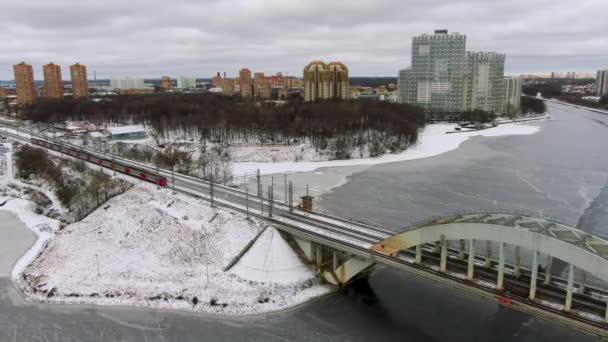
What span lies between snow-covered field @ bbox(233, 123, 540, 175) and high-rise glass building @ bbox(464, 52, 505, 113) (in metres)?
17.3

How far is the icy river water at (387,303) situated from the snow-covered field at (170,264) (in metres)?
0.97

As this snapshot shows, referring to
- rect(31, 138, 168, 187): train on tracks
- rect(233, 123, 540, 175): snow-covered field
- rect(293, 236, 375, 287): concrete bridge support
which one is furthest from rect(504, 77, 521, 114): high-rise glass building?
rect(293, 236, 375, 287): concrete bridge support

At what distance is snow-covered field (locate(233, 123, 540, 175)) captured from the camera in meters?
54.5

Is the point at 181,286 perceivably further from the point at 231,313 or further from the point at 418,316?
the point at 418,316

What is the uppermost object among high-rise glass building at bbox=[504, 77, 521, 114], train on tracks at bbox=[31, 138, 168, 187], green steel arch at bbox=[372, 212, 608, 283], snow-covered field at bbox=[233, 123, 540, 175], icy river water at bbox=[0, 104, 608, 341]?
high-rise glass building at bbox=[504, 77, 521, 114]

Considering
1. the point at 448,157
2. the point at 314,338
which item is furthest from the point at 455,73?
the point at 314,338

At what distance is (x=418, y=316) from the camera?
68.1 ft

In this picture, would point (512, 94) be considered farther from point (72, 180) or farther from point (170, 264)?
point (170, 264)

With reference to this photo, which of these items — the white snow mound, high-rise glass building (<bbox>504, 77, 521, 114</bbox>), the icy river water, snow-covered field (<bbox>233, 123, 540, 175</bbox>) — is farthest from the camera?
high-rise glass building (<bbox>504, 77, 521, 114</bbox>)

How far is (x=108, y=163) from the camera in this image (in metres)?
45.5

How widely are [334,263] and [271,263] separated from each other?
367 centimetres

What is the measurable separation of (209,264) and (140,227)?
6.92m

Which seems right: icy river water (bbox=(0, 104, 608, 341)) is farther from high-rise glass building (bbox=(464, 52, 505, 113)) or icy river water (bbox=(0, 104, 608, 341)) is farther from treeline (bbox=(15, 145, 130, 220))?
high-rise glass building (bbox=(464, 52, 505, 113))

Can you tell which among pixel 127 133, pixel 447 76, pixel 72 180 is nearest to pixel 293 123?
pixel 127 133
